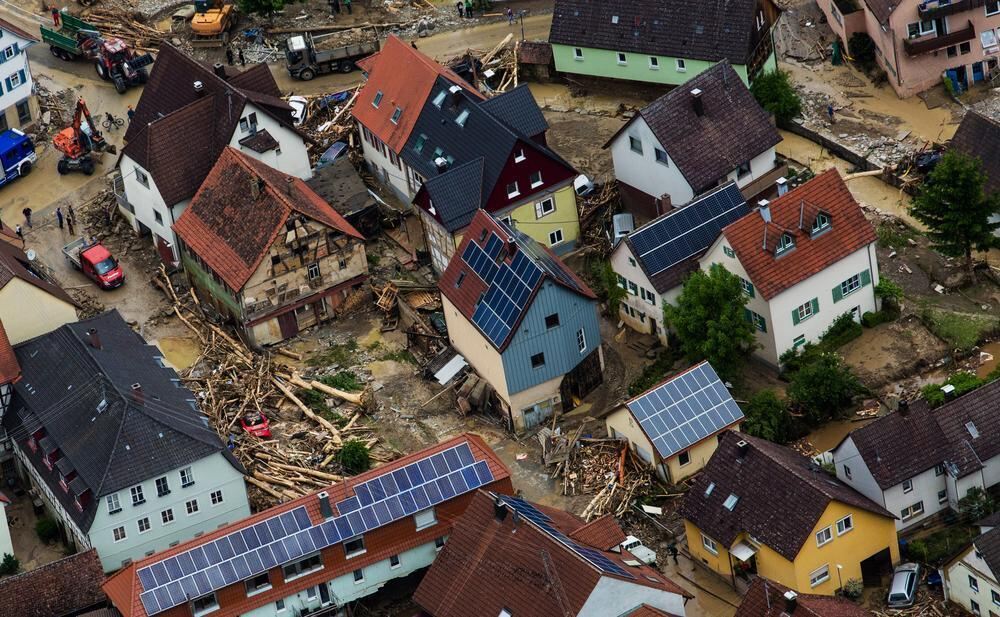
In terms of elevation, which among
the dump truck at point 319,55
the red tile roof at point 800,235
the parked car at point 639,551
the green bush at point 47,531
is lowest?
the green bush at point 47,531

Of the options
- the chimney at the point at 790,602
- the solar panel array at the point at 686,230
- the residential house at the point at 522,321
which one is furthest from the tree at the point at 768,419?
the chimney at the point at 790,602

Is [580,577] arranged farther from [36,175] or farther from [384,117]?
[36,175]

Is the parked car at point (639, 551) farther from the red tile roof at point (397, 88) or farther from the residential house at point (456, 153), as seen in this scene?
the red tile roof at point (397, 88)

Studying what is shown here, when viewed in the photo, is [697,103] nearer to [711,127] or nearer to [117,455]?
[711,127]

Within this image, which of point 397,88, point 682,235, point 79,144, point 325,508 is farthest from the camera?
point 79,144

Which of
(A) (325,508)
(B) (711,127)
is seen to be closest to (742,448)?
(A) (325,508)

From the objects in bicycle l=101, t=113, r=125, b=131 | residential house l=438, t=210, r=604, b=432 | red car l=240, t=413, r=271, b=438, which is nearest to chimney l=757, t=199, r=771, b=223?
residential house l=438, t=210, r=604, b=432
